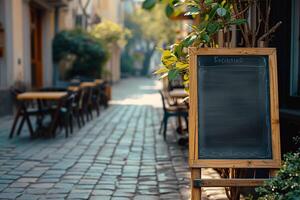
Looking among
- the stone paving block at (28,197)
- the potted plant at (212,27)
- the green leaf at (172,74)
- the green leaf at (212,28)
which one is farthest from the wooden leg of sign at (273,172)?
the stone paving block at (28,197)

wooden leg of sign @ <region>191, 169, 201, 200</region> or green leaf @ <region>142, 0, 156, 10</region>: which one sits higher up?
green leaf @ <region>142, 0, 156, 10</region>

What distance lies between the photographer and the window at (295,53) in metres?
4.81

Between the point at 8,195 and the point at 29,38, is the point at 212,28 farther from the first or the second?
the point at 29,38

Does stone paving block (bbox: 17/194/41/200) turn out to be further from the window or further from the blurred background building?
the blurred background building

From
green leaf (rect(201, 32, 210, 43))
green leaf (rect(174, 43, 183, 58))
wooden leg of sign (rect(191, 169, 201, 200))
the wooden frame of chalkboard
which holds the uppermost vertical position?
green leaf (rect(201, 32, 210, 43))

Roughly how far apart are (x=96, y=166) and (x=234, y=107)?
9.64 ft

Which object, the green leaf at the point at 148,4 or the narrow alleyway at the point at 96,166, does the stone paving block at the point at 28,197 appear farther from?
the green leaf at the point at 148,4

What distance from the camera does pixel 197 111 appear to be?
3949 millimetres

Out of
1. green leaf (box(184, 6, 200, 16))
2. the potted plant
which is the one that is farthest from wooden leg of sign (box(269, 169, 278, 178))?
green leaf (box(184, 6, 200, 16))

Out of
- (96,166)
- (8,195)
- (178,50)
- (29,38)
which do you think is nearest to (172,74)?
(178,50)

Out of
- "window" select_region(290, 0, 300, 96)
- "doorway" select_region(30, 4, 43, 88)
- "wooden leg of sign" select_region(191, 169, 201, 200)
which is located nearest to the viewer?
"wooden leg of sign" select_region(191, 169, 201, 200)

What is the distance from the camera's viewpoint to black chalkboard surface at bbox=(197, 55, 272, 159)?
3.93 m

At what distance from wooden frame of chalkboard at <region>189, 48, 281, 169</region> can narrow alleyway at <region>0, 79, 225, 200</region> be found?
1.18 meters

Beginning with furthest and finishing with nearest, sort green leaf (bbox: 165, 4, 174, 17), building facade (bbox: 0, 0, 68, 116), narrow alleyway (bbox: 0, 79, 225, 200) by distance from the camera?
building facade (bbox: 0, 0, 68, 116)
narrow alleyway (bbox: 0, 79, 225, 200)
green leaf (bbox: 165, 4, 174, 17)
